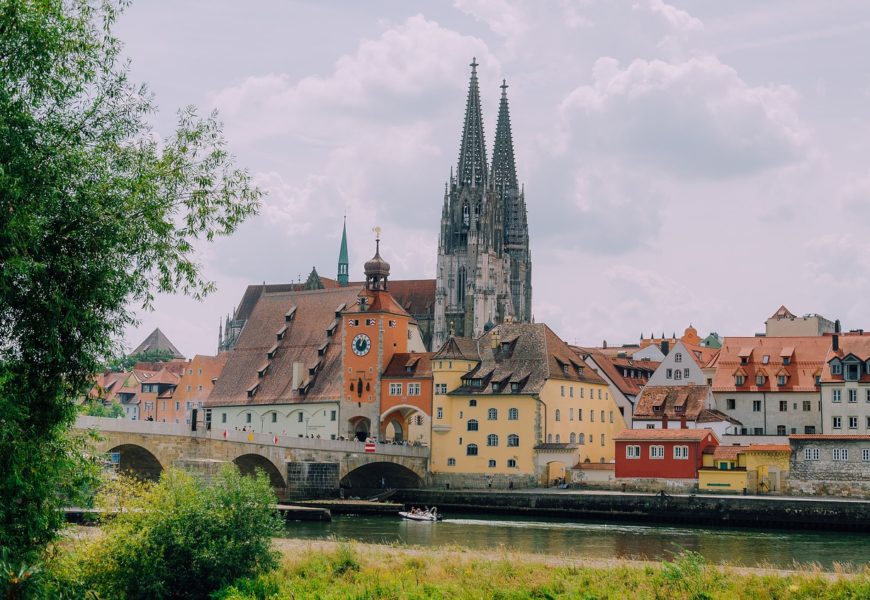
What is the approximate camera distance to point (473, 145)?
168875mm

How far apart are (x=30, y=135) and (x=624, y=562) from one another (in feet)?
71.6

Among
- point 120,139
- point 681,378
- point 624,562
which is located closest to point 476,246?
point 681,378

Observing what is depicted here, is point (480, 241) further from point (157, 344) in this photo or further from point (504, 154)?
point (157, 344)

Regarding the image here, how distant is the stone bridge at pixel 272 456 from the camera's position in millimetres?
70250

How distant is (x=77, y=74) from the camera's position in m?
26.8

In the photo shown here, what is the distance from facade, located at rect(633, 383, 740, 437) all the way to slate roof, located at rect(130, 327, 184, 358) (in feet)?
369

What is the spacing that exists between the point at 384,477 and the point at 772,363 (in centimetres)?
2983

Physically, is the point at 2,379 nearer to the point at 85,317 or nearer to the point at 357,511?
the point at 85,317

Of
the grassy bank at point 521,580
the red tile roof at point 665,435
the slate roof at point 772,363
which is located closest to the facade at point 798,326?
the slate roof at point 772,363

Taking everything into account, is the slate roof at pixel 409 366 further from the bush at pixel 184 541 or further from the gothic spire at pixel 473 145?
the gothic spire at pixel 473 145

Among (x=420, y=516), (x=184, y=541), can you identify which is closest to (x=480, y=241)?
(x=420, y=516)

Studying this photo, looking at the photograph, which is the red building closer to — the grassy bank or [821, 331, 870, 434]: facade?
[821, 331, 870, 434]: facade

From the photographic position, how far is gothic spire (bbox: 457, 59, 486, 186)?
168m

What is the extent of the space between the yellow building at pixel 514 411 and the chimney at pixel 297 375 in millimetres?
14841
